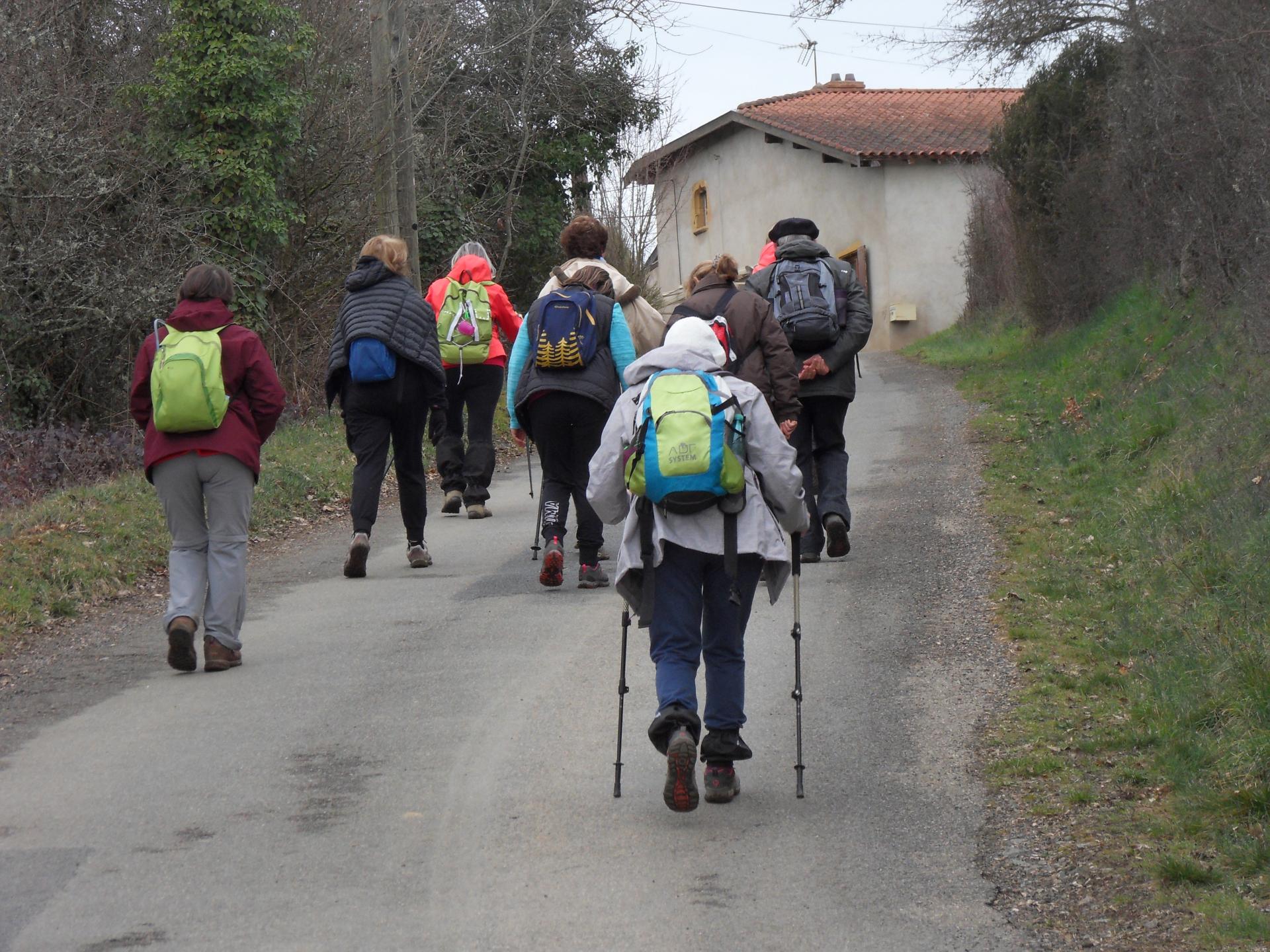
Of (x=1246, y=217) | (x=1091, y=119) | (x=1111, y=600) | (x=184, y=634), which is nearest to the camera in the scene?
(x=184, y=634)

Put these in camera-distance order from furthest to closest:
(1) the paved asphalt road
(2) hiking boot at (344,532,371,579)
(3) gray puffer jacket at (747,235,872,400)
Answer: (2) hiking boot at (344,532,371,579) < (3) gray puffer jacket at (747,235,872,400) < (1) the paved asphalt road

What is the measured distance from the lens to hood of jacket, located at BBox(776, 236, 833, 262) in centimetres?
916

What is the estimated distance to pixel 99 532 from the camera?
10516mm

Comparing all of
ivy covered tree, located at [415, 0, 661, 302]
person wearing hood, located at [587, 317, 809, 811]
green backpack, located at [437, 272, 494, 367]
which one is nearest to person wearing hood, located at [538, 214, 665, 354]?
green backpack, located at [437, 272, 494, 367]

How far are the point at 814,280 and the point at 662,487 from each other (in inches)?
168

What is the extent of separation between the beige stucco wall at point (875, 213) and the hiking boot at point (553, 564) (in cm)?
2574

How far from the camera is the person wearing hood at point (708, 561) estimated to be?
534cm

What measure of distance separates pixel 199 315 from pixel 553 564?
2573 mm

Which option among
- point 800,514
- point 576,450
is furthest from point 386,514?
point 800,514

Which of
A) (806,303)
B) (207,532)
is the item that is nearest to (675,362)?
(207,532)

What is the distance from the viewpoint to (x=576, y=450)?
891 cm

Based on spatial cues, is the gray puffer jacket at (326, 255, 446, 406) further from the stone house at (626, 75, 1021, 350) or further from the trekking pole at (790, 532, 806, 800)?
Result: the stone house at (626, 75, 1021, 350)

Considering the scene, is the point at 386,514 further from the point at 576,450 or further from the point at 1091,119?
the point at 1091,119

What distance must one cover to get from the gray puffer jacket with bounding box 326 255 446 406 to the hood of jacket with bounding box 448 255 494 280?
5.55ft
